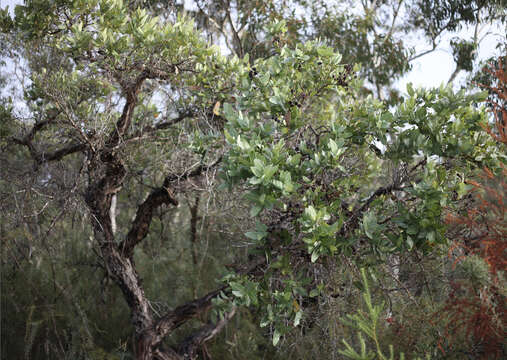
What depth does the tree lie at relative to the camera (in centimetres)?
206

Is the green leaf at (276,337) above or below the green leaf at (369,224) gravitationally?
below

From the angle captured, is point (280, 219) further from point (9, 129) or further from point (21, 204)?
point (9, 129)

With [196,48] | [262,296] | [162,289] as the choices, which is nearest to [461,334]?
[262,296]

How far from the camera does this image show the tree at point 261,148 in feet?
6.77

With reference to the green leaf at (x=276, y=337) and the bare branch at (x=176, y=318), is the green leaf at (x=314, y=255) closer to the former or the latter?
the green leaf at (x=276, y=337)

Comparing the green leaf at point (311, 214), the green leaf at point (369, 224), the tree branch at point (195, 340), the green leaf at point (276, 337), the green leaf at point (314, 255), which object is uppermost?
the green leaf at point (369, 224)

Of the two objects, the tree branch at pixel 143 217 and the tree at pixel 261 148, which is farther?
the tree branch at pixel 143 217

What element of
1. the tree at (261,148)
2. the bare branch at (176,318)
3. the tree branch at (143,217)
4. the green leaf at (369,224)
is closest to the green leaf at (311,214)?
the tree at (261,148)

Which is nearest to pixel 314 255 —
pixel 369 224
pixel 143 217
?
pixel 369 224

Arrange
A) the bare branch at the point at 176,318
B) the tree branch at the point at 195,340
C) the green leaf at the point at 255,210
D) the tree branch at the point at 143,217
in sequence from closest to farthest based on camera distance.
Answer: the green leaf at the point at 255,210 < the bare branch at the point at 176,318 < the tree branch at the point at 195,340 < the tree branch at the point at 143,217

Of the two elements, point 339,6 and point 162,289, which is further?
point 339,6

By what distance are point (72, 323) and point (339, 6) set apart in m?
6.57

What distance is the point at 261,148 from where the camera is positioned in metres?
2.08

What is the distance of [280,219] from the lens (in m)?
2.37
